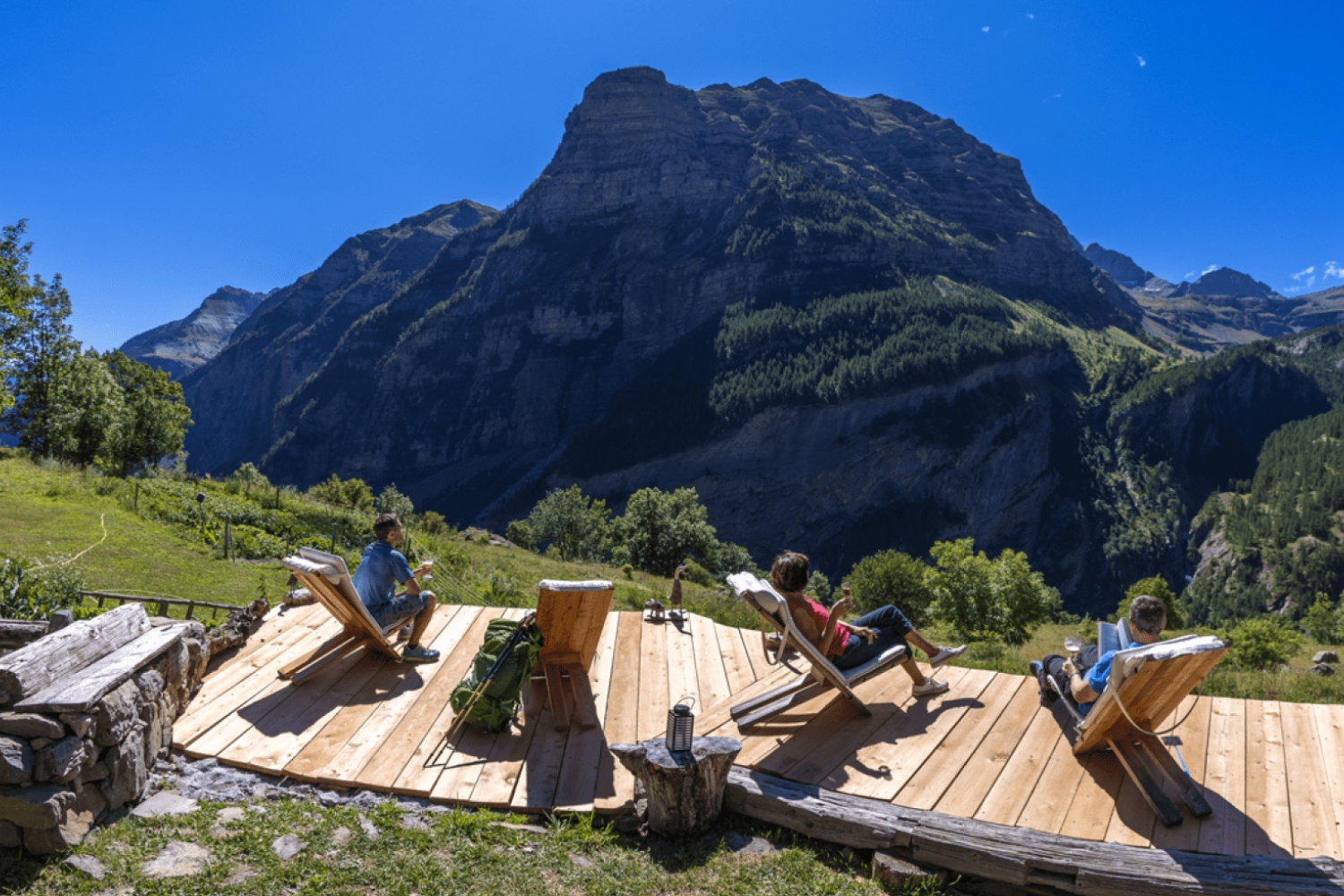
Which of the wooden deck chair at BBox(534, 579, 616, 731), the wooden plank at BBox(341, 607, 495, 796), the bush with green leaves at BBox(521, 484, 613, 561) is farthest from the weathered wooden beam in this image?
the bush with green leaves at BBox(521, 484, 613, 561)

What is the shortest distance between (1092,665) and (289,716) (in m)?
6.71

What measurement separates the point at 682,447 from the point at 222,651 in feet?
348

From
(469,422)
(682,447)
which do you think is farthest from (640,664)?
(469,422)

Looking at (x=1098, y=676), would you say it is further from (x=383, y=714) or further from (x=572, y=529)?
(x=572, y=529)

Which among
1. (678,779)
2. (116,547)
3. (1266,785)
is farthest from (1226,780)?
(116,547)

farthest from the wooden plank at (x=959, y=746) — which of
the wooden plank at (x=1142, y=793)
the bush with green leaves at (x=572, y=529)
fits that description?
the bush with green leaves at (x=572, y=529)

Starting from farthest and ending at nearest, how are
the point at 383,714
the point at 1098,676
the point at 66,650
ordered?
the point at 383,714 < the point at 1098,676 < the point at 66,650

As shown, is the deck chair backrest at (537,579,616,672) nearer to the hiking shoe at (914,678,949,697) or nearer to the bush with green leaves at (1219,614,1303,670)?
the hiking shoe at (914,678,949,697)

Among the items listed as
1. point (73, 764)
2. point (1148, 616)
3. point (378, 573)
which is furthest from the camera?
point (378, 573)

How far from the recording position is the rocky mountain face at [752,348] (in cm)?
10569

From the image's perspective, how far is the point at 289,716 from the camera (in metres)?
5.77

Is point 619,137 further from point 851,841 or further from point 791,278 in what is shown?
point 851,841

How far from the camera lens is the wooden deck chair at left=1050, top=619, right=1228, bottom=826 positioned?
423 cm

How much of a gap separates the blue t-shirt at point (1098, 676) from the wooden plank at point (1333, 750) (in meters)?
1.44
